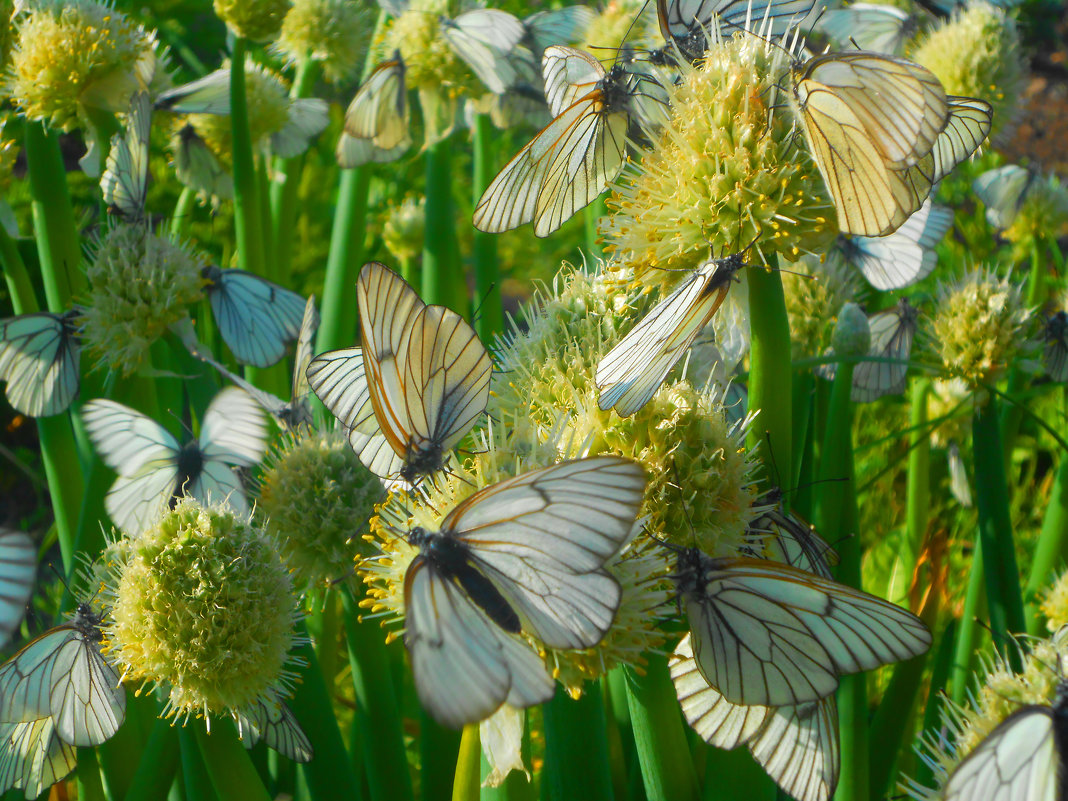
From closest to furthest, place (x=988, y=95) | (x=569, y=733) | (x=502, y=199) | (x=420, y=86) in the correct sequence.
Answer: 1. (x=569, y=733)
2. (x=502, y=199)
3. (x=988, y=95)
4. (x=420, y=86)

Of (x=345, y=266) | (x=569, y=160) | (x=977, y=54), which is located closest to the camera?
(x=569, y=160)

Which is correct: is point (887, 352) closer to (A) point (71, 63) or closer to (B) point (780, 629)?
(B) point (780, 629)

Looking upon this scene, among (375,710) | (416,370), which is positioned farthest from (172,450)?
(416,370)

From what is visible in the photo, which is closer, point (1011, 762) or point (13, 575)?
point (1011, 762)

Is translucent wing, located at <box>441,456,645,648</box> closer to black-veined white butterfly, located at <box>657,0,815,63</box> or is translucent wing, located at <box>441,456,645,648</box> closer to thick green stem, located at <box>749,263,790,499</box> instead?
thick green stem, located at <box>749,263,790,499</box>

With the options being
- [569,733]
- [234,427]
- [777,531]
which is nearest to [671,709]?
[569,733]

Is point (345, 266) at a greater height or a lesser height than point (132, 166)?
lesser

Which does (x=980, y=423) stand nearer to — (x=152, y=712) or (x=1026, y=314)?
(x=1026, y=314)
